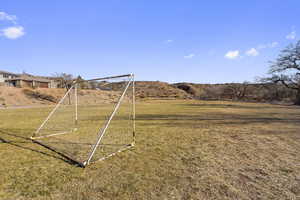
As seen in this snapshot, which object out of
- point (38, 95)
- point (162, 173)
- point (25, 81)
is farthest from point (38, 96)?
point (162, 173)

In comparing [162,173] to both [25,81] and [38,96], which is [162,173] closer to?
[38,96]

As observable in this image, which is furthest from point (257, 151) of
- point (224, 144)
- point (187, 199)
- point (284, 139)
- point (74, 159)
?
point (74, 159)

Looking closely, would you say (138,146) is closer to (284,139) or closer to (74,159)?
(74,159)

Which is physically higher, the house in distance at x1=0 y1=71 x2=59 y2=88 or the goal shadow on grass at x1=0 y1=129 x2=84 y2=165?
the house in distance at x1=0 y1=71 x2=59 y2=88

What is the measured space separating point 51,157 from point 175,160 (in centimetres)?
306

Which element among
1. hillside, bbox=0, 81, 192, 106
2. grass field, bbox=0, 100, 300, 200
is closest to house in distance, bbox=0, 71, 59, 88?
hillside, bbox=0, 81, 192, 106

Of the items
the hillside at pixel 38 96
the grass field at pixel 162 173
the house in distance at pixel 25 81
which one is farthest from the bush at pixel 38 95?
the grass field at pixel 162 173

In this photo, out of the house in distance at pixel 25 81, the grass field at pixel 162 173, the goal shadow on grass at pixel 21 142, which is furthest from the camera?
the house in distance at pixel 25 81

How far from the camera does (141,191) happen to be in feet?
7.59

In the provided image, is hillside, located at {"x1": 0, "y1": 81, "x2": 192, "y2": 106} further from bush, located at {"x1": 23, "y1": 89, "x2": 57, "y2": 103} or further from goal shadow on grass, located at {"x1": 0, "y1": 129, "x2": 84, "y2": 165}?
goal shadow on grass, located at {"x1": 0, "y1": 129, "x2": 84, "y2": 165}

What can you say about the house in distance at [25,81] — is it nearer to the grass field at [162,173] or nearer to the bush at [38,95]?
the bush at [38,95]

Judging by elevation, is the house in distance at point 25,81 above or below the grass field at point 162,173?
above

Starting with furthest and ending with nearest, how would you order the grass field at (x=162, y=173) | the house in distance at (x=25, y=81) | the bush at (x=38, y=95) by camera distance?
the house in distance at (x=25, y=81)
the bush at (x=38, y=95)
the grass field at (x=162, y=173)

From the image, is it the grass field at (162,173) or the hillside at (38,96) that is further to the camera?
the hillside at (38,96)
